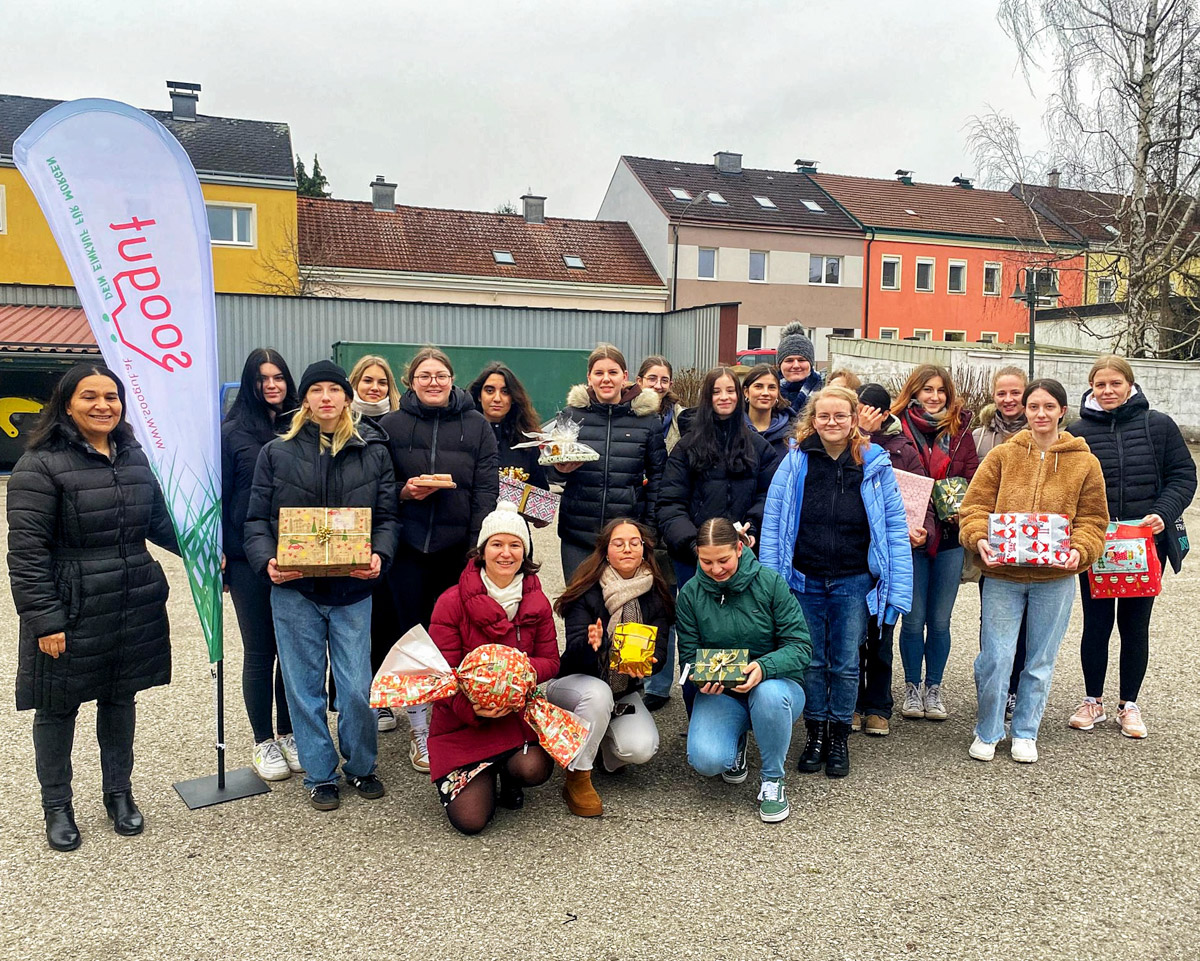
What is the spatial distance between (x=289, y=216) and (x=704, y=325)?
16.9 m

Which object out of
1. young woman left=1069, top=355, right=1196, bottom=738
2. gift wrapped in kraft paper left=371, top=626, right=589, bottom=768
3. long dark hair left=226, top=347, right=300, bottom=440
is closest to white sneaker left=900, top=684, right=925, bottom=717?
young woman left=1069, top=355, right=1196, bottom=738

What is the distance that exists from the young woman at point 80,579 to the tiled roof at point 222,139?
2711 centimetres

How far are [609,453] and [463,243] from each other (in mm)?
32430

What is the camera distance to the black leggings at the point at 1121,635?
17.0 feet

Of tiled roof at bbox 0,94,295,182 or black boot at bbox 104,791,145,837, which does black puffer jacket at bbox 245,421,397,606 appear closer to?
black boot at bbox 104,791,145,837

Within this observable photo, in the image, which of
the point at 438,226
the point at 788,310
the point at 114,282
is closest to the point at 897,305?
the point at 788,310

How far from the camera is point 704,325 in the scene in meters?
18.9

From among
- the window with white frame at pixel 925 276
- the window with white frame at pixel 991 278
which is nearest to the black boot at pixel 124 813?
the window with white frame at pixel 925 276

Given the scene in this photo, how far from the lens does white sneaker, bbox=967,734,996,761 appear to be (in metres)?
4.81

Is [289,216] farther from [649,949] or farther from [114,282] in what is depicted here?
[649,949]

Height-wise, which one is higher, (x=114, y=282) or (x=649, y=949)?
(x=114, y=282)

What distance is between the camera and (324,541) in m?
4.03

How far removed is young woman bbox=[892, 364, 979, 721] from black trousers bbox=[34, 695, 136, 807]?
397cm

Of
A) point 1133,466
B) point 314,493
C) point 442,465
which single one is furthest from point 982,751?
point 314,493
